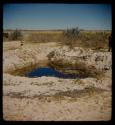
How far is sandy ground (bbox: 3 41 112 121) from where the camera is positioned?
1972 millimetres

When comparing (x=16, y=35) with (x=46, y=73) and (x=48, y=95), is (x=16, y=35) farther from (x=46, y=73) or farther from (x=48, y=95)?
(x=48, y=95)

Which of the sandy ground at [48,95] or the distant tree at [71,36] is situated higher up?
the distant tree at [71,36]

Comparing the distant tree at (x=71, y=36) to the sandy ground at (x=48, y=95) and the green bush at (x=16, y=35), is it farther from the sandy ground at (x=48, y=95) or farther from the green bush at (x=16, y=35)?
the green bush at (x=16, y=35)

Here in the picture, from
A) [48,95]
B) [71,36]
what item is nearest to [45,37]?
[71,36]

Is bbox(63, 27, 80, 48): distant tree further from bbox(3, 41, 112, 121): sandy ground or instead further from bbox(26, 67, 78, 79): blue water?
bbox(26, 67, 78, 79): blue water

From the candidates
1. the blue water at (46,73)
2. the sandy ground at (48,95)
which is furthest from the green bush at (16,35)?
the blue water at (46,73)

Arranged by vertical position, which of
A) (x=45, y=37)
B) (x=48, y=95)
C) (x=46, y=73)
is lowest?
(x=48, y=95)

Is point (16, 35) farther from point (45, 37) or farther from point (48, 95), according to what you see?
point (48, 95)

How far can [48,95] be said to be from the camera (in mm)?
1994

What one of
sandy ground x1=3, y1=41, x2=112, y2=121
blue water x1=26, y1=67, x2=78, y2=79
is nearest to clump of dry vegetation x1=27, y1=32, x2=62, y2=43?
sandy ground x1=3, y1=41, x2=112, y2=121

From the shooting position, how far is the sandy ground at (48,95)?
197cm

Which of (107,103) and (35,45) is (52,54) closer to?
(35,45)

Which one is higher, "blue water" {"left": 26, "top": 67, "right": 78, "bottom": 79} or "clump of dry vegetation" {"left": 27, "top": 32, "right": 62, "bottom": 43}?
"clump of dry vegetation" {"left": 27, "top": 32, "right": 62, "bottom": 43}

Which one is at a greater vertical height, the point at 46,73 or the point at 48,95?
the point at 46,73
